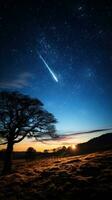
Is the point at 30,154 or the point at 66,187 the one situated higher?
the point at 30,154

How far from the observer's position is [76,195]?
11039 mm

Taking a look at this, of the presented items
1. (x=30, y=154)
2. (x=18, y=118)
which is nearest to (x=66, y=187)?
(x=18, y=118)

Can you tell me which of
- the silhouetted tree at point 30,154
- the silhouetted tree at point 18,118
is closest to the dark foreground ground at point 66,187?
the silhouetted tree at point 18,118

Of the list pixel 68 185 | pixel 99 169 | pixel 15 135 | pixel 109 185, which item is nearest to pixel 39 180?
pixel 68 185

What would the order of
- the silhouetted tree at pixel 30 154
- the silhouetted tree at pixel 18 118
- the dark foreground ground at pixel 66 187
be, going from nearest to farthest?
the dark foreground ground at pixel 66 187
the silhouetted tree at pixel 18 118
the silhouetted tree at pixel 30 154

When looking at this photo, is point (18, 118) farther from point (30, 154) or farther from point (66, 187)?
point (30, 154)

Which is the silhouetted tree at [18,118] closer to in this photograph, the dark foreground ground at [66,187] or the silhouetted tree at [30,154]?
the dark foreground ground at [66,187]

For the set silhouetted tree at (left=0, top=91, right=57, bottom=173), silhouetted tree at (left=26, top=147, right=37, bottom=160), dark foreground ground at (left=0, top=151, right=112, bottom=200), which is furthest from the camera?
silhouetted tree at (left=26, top=147, right=37, bottom=160)

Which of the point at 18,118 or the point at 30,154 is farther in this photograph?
the point at 30,154

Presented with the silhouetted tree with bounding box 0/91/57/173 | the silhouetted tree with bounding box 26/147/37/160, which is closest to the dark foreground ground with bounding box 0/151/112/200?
the silhouetted tree with bounding box 0/91/57/173

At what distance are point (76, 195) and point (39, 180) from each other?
18.3ft

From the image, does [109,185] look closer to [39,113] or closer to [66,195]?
[66,195]

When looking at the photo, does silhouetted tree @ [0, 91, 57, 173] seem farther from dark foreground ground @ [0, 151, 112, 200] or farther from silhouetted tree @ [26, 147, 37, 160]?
silhouetted tree @ [26, 147, 37, 160]

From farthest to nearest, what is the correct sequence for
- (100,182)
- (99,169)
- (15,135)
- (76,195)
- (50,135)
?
(50,135)
(15,135)
(99,169)
(100,182)
(76,195)
